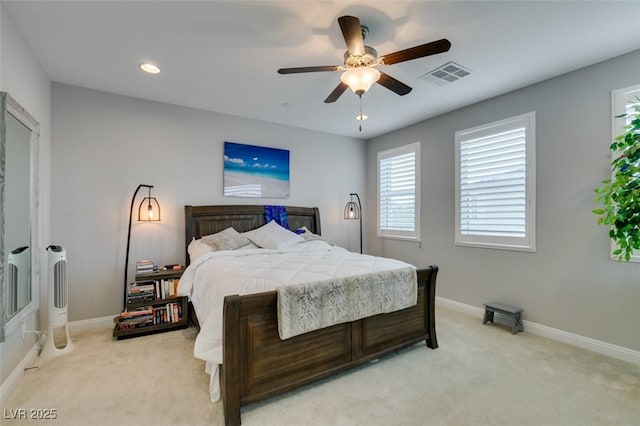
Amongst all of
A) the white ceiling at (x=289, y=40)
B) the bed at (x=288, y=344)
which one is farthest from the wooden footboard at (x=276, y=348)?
the white ceiling at (x=289, y=40)

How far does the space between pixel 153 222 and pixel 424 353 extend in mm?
3512

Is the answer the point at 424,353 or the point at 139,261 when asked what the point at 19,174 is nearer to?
the point at 139,261

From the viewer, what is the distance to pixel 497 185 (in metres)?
3.51

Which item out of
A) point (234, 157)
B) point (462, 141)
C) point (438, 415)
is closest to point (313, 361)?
point (438, 415)

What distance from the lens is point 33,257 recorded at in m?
2.54

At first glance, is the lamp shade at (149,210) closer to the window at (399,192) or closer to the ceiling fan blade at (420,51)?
the ceiling fan blade at (420,51)

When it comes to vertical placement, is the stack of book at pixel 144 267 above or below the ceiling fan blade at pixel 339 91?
below

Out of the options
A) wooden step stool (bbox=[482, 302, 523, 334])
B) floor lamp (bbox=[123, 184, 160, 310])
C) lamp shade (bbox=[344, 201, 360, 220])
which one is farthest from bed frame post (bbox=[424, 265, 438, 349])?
floor lamp (bbox=[123, 184, 160, 310])

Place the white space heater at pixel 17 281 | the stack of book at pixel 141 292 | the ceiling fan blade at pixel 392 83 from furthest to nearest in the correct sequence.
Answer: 1. the stack of book at pixel 141 292
2. the ceiling fan blade at pixel 392 83
3. the white space heater at pixel 17 281

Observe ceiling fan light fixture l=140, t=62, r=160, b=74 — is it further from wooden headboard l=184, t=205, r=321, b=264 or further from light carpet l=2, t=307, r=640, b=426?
light carpet l=2, t=307, r=640, b=426

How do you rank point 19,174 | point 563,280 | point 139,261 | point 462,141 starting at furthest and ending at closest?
point 462,141 → point 139,261 → point 563,280 → point 19,174

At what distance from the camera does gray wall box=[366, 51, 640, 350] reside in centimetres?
264

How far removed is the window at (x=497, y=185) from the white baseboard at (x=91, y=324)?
15.1ft

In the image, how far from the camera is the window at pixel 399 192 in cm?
460
